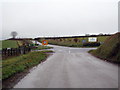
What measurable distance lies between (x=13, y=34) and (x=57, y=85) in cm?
7757

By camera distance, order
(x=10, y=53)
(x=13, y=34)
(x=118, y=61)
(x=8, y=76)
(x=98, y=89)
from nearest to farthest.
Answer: (x=98, y=89)
(x=8, y=76)
(x=118, y=61)
(x=10, y=53)
(x=13, y=34)

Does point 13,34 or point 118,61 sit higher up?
point 13,34

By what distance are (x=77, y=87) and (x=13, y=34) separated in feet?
256

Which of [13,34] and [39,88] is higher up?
[13,34]

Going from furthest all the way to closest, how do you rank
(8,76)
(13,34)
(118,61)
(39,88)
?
(13,34) < (118,61) < (8,76) < (39,88)

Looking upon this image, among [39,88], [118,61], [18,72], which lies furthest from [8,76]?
[118,61]

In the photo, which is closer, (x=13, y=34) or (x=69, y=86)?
(x=69, y=86)

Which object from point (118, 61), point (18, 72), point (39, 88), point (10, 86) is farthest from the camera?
point (118, 61)

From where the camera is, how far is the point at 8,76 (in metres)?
6.36

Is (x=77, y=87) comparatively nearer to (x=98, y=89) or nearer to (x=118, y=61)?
(x=98, y=89)

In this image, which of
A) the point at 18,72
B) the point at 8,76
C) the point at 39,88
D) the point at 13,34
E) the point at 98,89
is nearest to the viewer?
the point at 98,89

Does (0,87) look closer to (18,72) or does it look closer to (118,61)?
(18,72)

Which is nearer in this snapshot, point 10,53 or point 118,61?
point 118,61

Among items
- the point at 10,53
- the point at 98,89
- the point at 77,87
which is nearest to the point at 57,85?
the point at 77,87
